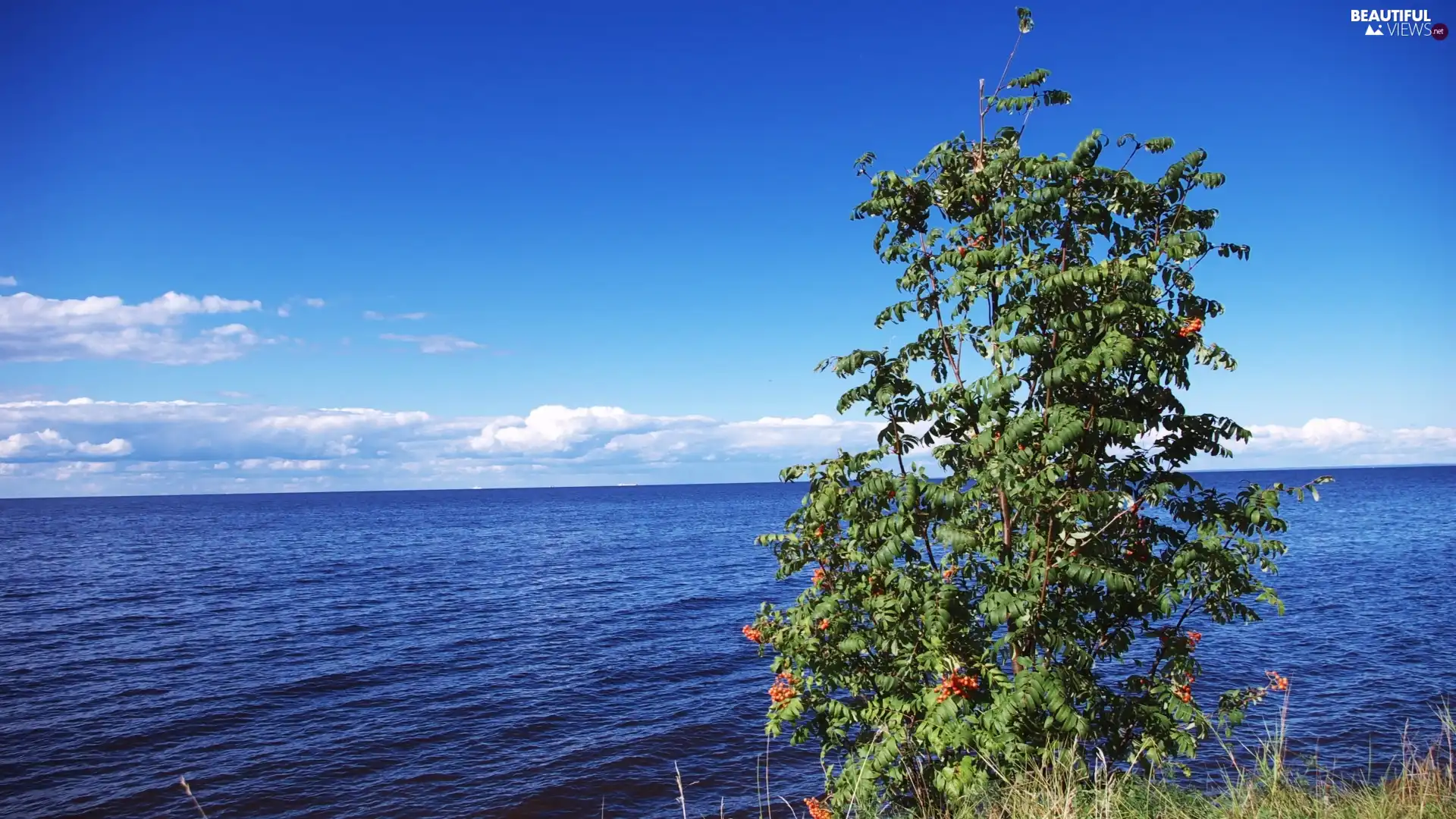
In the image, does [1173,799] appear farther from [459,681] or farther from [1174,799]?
[459,681]

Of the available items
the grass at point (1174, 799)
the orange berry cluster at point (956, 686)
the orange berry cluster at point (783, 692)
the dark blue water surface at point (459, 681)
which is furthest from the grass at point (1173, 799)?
the dark blue water surface at point (459, 681)

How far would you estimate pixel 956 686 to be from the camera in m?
7.82

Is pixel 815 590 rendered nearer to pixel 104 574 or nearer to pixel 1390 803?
pixel 1390 803

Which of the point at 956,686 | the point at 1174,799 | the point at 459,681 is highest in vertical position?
the point at 956,686

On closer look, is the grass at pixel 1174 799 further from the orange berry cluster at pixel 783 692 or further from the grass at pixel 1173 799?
the orange berry cluster at pixel 783 692

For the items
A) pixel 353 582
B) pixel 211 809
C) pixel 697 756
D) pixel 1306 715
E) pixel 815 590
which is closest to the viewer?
pixel 815 590

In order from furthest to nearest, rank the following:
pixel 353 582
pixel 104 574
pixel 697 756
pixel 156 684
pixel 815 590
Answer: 1. pixel 104 574
2. pixel 353 582
3. pixel 156 684
4. pixel 697 756
5. pixel 815 590

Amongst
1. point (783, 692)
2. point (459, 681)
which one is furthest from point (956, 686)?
point (459, 681)

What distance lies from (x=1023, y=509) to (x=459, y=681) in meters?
25.1

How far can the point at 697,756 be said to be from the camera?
68.6 feet

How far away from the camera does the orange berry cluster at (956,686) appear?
25.6ft

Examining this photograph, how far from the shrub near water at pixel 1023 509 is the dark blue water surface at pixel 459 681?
11.3 meters

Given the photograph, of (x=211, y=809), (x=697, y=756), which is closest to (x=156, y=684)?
(x=211, y=809)

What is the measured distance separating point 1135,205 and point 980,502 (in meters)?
3.46
